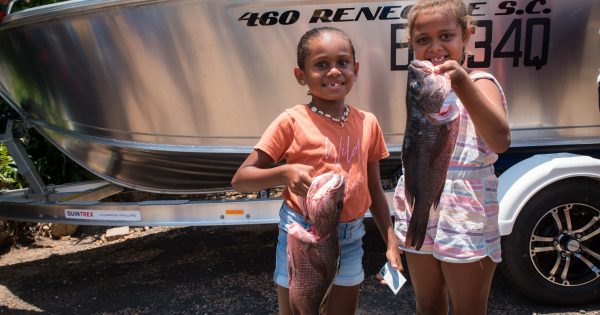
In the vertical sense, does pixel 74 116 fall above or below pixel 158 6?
below

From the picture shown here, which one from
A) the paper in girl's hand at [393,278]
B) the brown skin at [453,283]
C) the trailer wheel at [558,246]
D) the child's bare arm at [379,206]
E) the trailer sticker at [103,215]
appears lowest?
the trailer wheel at [558,246]

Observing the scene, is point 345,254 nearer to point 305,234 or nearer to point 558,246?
point 305,234

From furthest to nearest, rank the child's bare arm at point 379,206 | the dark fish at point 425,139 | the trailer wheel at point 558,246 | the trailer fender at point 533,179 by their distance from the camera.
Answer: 1. the trailer wheel at point 558,246
2. the trailer fender at point 533,179
3. the child's bare arm at point 379,206
4. the dark fish at point 425,139

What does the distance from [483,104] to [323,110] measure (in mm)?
521

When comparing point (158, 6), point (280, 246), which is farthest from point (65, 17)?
point (280, 246)

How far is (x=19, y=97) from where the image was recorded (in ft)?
13.5

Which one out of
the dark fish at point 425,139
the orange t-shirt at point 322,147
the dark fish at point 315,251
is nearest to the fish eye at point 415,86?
the dark fish at point 425,139

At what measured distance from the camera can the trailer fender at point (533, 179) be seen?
9.96ft

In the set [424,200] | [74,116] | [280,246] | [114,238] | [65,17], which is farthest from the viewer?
[114,238]

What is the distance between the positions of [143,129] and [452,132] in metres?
2.60

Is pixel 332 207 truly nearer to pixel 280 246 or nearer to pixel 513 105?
pixel 280 246

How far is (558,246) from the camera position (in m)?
3.22

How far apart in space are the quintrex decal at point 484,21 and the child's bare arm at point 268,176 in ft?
5.62

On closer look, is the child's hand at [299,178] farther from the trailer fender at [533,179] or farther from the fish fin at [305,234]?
the trailer fender at [533,179]
